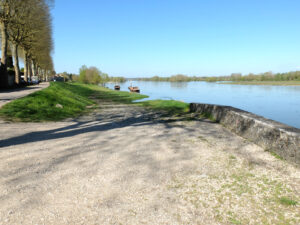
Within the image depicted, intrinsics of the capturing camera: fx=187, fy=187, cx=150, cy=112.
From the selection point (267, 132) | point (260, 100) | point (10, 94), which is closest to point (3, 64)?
point (10, 94)

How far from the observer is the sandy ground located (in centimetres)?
249

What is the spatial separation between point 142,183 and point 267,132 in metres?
3.66

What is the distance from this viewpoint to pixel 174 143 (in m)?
5.45

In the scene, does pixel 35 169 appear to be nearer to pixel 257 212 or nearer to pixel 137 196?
pixel 137 196

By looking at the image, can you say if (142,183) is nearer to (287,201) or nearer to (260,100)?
(287,201)

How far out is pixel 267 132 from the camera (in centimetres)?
488

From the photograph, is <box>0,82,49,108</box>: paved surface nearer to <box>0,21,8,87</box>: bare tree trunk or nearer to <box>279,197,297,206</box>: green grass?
<box>0,21,8,87</box>: bare tree trunk

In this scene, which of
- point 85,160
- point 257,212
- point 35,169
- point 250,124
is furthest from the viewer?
point 250,124

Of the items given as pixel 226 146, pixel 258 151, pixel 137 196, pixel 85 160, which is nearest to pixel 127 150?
pixel 85 160

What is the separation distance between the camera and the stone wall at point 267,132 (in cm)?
405

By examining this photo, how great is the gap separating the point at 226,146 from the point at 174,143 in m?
1.44

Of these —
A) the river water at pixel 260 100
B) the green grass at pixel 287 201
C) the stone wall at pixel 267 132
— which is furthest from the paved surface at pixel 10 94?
the river water at pixel 260 100

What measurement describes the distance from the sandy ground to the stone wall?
0.25m

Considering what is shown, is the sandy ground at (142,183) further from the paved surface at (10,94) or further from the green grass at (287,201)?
the paved surface at (10,94)
